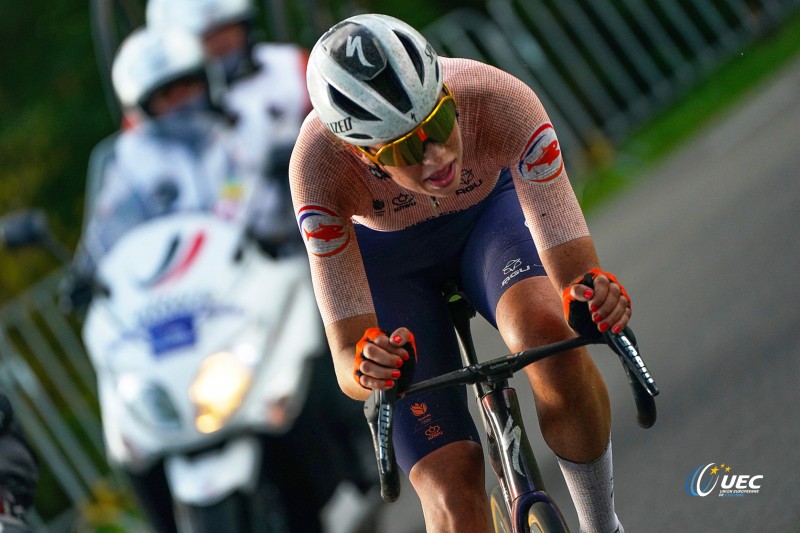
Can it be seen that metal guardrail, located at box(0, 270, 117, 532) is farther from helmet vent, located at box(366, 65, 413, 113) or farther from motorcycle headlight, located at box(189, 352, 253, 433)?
helmet vent, located at box(366, 65, 413, 113)

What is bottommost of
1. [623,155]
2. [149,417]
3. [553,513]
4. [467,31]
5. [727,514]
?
[623,155]

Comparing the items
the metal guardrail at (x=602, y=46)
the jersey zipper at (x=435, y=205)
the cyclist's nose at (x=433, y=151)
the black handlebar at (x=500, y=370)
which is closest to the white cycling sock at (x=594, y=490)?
the black handlebar at (x=500, y=370)

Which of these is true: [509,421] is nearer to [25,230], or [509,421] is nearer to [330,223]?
[330,223]

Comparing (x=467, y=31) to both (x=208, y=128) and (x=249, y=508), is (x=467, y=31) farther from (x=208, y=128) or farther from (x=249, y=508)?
(x=249, y=508)

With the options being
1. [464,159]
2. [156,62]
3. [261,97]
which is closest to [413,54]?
[464,159]

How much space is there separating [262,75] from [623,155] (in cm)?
750

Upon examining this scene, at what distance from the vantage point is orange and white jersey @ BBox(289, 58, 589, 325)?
4328 mm

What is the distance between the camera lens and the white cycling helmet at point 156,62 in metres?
8.05

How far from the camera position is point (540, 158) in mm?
4348

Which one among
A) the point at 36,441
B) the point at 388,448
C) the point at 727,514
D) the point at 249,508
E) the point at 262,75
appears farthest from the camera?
the point at 36,441

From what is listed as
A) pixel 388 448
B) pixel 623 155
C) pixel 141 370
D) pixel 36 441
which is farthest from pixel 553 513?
pixel 623 155

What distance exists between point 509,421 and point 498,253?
0.59 m

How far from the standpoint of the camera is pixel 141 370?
6719mm

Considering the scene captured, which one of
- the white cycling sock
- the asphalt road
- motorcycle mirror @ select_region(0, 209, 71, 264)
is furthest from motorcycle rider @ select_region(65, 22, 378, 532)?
the white cycling sock
